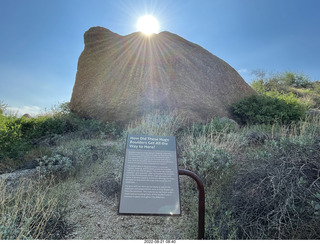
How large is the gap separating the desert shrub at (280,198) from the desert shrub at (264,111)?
6990 mm

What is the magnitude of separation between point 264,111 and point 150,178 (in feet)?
30.5

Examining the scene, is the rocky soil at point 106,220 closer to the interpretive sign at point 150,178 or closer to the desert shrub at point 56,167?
the desert shrub at point 56,167

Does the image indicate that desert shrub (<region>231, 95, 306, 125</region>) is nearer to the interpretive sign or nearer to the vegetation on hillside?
the vegetation on hillside

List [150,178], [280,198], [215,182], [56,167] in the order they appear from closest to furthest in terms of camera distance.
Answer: [150,178]
[280,198]
[215,182]
[56,167]

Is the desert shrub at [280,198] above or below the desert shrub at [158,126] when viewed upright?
below

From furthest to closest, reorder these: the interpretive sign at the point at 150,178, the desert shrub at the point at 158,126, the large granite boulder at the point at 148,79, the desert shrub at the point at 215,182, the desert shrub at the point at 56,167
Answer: the large granite boulder at the point at 148,79, the desert shrub at the point at 158,126, the desert shrub at the point at 56,167, the desert shrub at the point at 215,182, the interpretive sign at the point at 150,178

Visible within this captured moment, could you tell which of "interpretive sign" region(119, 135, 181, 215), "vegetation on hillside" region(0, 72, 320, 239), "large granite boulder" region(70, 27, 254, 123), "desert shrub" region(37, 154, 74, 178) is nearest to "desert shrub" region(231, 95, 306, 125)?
"large granite boulder" region(70, 27, 254, 123)

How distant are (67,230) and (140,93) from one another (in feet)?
23.3

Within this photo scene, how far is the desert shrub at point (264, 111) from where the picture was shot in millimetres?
10998

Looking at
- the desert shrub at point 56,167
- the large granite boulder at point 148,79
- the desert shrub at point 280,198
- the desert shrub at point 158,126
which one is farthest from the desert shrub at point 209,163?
the large granite boulder at point 148,79

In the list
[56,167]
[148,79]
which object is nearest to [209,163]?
[56,167]

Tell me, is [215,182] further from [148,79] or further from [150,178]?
[148,79]

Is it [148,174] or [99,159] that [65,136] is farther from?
[148,174]

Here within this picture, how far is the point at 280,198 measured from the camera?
3.52m
